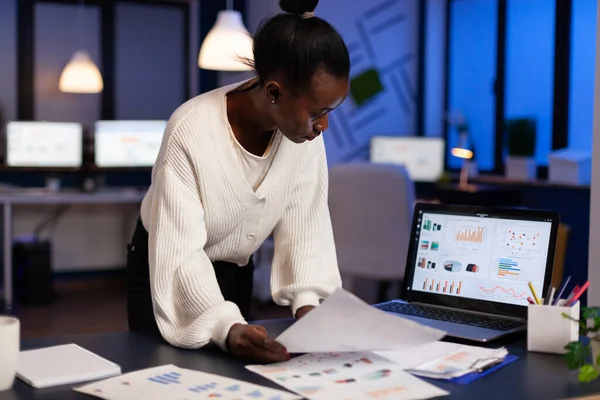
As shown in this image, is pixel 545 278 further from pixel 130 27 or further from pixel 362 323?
pixel 130 27

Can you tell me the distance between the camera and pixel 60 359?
1396 mm

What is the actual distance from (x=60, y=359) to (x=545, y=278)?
3.21ft

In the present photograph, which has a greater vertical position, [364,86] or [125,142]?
[364,86]

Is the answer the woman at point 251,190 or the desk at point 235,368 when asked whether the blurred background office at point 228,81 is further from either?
the desk at point 235,368

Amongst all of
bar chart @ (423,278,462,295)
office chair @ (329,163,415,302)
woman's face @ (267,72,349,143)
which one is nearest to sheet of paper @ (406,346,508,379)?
bar chart @ (423,278,462,295)

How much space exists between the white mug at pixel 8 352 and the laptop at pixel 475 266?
818 millimetres

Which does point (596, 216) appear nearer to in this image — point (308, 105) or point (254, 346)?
point (308, 105)

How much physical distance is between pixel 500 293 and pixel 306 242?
0.43 meters

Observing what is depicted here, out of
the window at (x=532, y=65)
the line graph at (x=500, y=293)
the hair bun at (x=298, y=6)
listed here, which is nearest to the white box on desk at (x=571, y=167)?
the window at (x=532, y=65)

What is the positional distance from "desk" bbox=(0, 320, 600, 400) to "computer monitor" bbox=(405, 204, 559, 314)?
0.58 ft

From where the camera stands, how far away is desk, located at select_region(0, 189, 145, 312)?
546cm

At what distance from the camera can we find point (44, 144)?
619cm

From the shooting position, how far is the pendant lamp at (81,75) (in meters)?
6.27

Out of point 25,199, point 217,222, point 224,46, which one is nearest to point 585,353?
point 217,222
